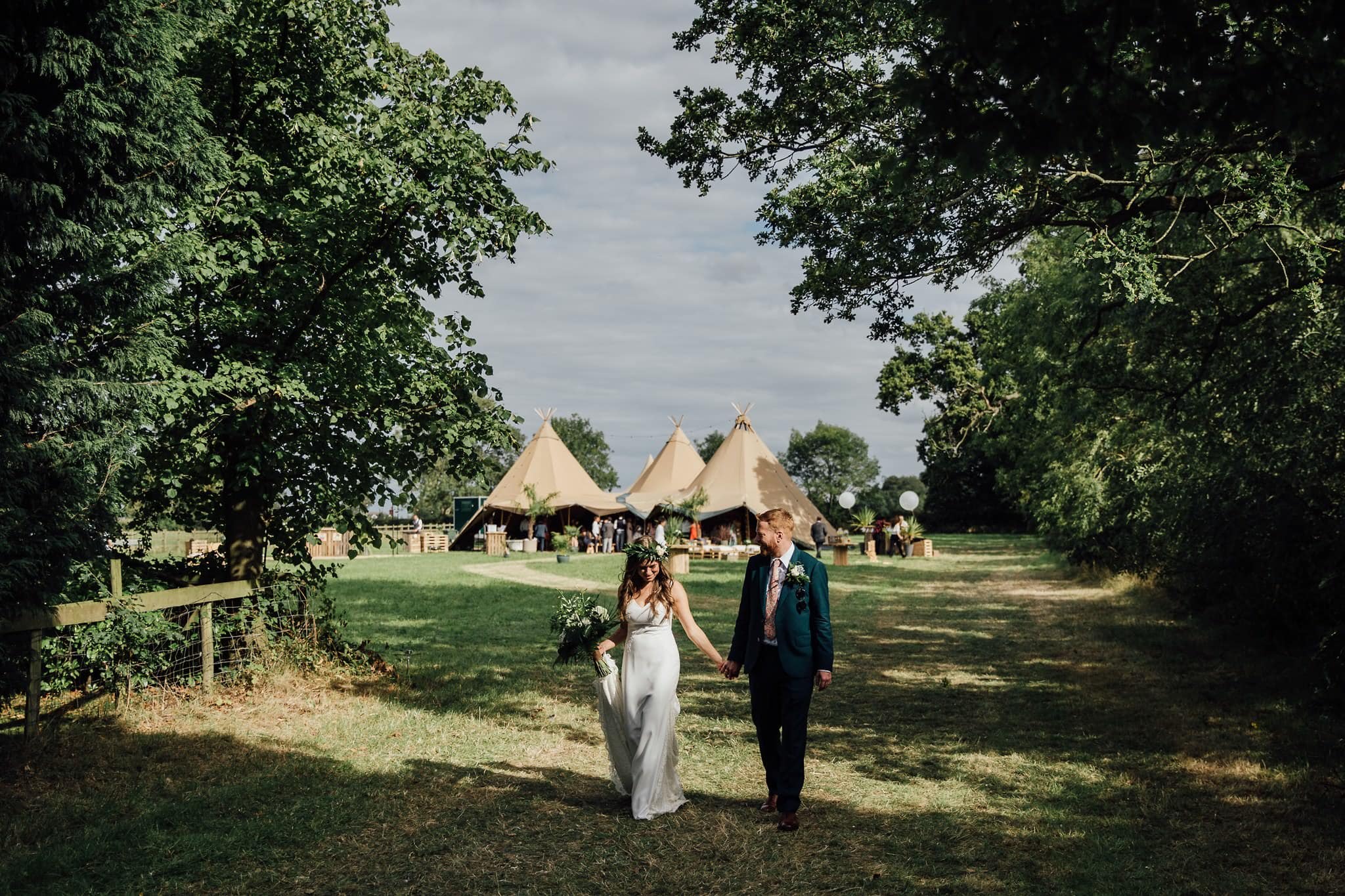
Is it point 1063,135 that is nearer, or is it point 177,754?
point 1063,135

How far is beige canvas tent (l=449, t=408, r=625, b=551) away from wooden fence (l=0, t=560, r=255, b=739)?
3386 centimetres

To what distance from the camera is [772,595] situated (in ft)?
21.4

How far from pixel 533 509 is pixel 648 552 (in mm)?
35570

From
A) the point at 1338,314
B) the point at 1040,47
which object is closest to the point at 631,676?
the point at 1040,47

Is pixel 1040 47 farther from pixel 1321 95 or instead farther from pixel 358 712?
pixel 358 712

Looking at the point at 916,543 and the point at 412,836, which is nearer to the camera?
the point at 412,836

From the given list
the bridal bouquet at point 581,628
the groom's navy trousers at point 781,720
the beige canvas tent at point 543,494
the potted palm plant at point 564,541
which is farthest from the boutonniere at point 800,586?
the beige canvas tent at point 543,494

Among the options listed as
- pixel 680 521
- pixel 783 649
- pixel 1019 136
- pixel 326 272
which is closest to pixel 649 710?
pixel 783 649

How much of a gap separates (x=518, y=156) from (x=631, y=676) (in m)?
5.60

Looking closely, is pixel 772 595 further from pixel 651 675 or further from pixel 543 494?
pixel 543 494

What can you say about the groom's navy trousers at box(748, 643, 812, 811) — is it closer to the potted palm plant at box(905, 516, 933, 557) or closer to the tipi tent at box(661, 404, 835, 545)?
the tipi tent at box(661, 404, 835, 545)

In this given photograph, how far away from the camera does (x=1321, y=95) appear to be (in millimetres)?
4070

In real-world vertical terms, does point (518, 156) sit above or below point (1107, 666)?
above

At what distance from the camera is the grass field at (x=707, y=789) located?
5582 millimetres
